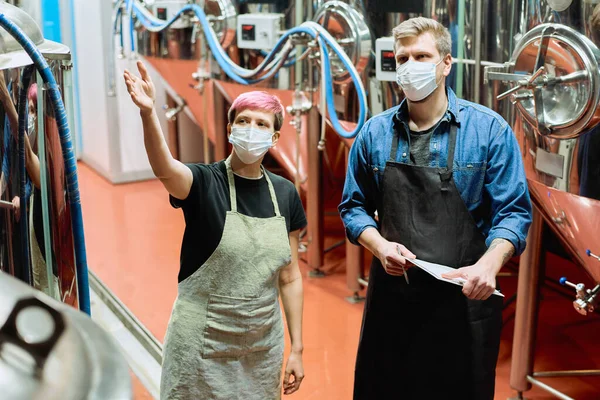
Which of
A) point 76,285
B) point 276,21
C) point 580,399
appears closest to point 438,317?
point 76,285

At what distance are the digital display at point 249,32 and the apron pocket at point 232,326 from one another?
2401 millimetres

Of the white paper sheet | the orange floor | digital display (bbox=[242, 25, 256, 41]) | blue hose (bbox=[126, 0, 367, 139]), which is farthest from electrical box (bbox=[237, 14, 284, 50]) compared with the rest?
the white paper sheet

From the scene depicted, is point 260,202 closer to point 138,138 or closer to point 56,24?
point 56,24

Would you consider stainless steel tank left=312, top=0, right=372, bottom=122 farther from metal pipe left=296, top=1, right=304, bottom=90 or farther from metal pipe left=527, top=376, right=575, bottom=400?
metal pipe left=527, top=376, right=575, bottom=400

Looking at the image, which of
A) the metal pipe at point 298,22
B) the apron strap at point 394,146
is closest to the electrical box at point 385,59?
the metal pipe at point 298,22

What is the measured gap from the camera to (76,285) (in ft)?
5.88

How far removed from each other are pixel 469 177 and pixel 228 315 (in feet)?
2.06

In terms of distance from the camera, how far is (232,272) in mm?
1682

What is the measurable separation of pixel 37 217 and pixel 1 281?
981mm

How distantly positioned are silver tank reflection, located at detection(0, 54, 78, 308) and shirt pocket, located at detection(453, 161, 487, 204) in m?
0.90

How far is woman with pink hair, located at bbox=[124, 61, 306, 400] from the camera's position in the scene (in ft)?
5.50

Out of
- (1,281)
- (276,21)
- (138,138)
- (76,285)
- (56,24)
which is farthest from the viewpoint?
(138,138)

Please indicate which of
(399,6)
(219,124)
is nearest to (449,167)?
(399,6)

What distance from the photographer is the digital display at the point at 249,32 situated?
387 centimetres
